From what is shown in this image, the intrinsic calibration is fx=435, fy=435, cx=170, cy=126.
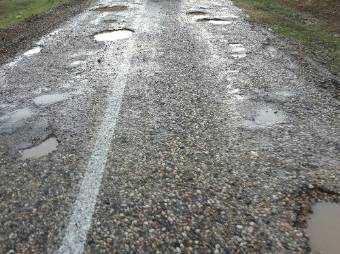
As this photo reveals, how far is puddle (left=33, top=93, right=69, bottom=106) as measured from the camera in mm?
6927

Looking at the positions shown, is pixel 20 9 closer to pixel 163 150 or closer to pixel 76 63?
pixel 76 63

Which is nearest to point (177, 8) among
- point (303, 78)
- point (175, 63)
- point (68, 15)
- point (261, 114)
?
point (68, 15)

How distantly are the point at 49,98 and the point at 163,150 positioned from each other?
2683 millimetres

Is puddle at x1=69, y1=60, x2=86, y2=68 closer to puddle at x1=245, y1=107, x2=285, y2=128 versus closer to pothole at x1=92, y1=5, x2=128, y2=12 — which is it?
puddle at x1=245, y1=107, x2=285, y2=128

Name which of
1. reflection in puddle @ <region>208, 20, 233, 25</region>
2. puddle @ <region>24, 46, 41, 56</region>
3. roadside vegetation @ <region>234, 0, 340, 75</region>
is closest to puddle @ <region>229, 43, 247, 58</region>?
roadside vegetation @ <region>234, 0, 340, 75</region>

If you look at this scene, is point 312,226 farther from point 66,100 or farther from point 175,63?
point 175,63

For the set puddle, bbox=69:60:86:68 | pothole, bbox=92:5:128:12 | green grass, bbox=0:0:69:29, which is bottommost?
green grass, bbox=0:0:69:29

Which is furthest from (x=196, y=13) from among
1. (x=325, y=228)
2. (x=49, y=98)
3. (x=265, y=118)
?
(x=325, y=228)

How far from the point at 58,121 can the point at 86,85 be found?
1.55 meters

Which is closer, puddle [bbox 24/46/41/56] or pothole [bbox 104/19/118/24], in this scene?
puddle [bbox 24/46/41/56]

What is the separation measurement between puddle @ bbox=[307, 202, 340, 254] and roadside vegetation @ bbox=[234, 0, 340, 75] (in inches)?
170

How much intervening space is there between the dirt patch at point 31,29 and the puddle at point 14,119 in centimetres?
325

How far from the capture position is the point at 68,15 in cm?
1391

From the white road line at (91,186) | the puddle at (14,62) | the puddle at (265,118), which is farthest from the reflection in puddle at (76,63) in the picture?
the puddle at (265,118)
